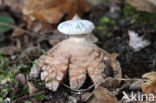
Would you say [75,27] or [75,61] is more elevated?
[75,27]

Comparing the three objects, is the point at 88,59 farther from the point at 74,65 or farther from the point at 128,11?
the point at 128,11

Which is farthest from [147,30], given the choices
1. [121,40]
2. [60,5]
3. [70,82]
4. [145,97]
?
[70,82]

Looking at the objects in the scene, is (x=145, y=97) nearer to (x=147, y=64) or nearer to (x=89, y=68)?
(x=89, y=68)

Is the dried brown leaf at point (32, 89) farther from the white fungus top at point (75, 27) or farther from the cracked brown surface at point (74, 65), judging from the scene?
the white fungus top at point (75, 27)

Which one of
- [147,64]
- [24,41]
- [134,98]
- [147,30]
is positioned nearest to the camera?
[134,98]

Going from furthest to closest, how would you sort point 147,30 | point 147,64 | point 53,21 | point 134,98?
point 53,21, point 147,30, point 147,64, point 134,98

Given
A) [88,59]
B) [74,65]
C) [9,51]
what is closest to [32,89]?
[74,65]

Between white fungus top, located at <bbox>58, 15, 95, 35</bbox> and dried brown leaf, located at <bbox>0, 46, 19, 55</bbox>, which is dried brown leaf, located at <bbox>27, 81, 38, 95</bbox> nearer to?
white fungus top, located at <bbox>58, 15, 95, 35</bbox>

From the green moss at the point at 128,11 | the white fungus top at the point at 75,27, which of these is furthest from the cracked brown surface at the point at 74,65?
the green moss at the point at 128,11

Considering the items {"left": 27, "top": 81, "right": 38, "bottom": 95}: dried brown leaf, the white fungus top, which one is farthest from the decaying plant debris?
the white fungus top
